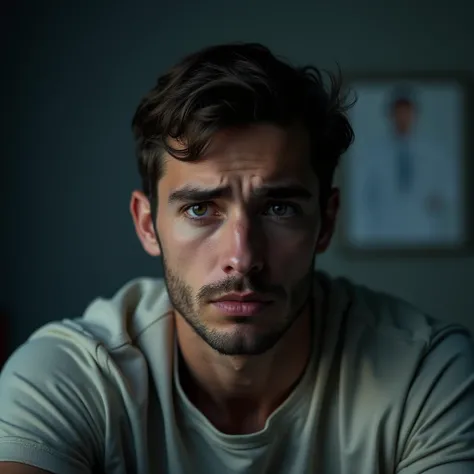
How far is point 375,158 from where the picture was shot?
2.88 m

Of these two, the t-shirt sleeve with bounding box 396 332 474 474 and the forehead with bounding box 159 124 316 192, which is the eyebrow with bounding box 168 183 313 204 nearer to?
the forehead with bounding box 159 124 316 192

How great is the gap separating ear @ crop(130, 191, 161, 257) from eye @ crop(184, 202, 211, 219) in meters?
0.18

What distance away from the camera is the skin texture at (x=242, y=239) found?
4.16ft

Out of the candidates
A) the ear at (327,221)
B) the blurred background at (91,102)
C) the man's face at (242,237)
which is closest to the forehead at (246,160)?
the man's face at (242,237)

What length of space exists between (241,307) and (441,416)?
15.6 inches

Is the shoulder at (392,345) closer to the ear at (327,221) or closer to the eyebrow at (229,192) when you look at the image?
the ear at (327,221)

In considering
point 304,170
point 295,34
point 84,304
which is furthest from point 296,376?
point 295,34

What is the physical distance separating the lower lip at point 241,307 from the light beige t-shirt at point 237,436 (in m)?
0.20

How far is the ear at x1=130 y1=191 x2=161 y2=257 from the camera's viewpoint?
59.1 inches

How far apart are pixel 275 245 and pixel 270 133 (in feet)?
0.65

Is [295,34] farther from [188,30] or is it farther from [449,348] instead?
[449,348]

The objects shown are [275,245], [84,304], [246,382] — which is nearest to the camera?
[275,245]

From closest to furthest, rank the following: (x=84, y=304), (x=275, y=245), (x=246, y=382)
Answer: (x=275, y=245)
(x=246, y=382)
(x=84, y=304)

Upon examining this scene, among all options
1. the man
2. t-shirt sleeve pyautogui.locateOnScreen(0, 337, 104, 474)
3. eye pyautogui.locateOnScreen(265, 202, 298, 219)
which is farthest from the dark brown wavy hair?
t-shirt sleeve pyautogui.locateOnScreen(0, 337, 104, 474)
